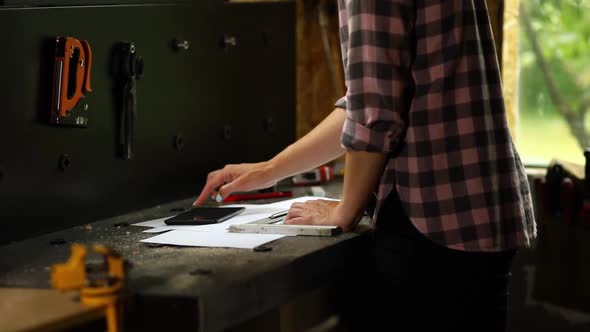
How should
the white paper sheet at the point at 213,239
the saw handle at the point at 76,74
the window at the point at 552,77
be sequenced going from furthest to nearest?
the window at the point at 552,77
the saw handle at the point at 76,74
the white paper sheet at the point at 213,239

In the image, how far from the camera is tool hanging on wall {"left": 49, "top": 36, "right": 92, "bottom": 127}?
1404mm

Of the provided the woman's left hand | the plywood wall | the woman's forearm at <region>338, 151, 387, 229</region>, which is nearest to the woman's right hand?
the woman's left hand

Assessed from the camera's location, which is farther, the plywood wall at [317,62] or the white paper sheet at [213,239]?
the plywood wall at [317,62]

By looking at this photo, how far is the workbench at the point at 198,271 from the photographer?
1.00 m

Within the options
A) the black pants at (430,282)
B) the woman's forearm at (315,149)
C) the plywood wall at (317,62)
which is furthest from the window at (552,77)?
the black pants at (430,282)

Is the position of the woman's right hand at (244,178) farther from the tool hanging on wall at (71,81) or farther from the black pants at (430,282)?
the black pants at (430,282)

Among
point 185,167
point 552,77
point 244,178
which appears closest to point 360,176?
point 244,178

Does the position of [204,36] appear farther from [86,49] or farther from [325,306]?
[325,306]

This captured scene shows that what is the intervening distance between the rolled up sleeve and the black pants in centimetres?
11

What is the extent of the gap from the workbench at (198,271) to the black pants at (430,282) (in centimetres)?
13

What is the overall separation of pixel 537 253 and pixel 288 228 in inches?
54.9

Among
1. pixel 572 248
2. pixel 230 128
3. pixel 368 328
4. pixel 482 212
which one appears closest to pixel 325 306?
pixel 230 128

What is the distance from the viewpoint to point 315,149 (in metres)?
1.51

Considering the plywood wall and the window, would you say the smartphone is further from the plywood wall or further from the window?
the window
